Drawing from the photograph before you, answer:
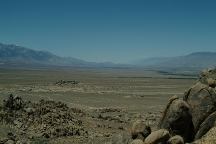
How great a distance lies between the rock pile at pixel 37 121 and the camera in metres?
37.6

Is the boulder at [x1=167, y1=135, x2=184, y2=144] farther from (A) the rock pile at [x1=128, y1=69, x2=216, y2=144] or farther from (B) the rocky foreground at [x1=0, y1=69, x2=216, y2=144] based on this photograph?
(A) the rock pile at [x1=128, y1=69, x2=216, y2=144]

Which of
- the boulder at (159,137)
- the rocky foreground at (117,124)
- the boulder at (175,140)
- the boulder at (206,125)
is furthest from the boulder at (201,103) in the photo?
the boulder at (159,137)

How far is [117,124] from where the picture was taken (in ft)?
152

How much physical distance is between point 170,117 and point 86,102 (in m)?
47.0

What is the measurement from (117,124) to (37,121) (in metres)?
9.30

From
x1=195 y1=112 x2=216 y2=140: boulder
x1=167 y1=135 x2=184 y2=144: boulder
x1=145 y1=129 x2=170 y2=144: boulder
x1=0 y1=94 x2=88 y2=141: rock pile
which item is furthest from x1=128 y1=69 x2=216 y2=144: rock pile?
x1=0 y1=94 x2=88 y2=141: rock pile

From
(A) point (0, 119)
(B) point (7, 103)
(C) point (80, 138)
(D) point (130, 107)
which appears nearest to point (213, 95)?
(C) point (80, 138)

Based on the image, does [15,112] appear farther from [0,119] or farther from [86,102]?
[86,102]

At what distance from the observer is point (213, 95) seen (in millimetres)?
24469

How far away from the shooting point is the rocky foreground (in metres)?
23.5

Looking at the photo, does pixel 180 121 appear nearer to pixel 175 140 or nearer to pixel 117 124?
pixel 175 140

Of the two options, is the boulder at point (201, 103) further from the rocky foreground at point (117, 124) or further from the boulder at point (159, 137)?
the boulder at point (159, 137)

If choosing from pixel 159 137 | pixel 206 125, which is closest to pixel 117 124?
pixel 206 125

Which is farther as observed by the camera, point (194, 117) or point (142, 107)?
point (142, 107)
